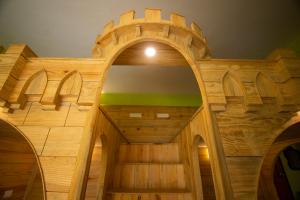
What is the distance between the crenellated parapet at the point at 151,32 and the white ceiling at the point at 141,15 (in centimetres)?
78

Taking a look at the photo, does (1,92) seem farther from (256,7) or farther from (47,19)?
(256,7)

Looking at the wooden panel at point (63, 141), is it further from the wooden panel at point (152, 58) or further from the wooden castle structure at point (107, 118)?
the wooden panel at point (152, 58)

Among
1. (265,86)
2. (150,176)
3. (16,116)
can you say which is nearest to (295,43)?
(265,86)

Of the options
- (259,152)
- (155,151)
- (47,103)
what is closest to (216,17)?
(259,152)

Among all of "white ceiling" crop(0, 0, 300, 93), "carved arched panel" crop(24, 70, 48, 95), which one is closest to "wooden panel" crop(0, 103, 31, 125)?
"carved arched panel" crop(24, 70, 48, 95)

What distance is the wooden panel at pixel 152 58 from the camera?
1.51 meters

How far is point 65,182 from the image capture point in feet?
2.85

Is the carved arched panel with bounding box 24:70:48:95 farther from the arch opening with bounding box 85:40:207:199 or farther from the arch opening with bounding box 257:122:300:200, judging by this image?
the arch opening with bounding box 257:122:300:200

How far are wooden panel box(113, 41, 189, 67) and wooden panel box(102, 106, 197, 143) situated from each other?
5.20 ft

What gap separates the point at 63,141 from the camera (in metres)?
0.98

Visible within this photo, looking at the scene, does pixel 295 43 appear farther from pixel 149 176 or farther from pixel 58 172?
pixel 58 172

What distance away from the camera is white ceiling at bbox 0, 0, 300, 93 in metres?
1.93

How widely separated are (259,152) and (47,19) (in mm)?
2759

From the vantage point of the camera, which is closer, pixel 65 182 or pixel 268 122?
pixel 65 182
